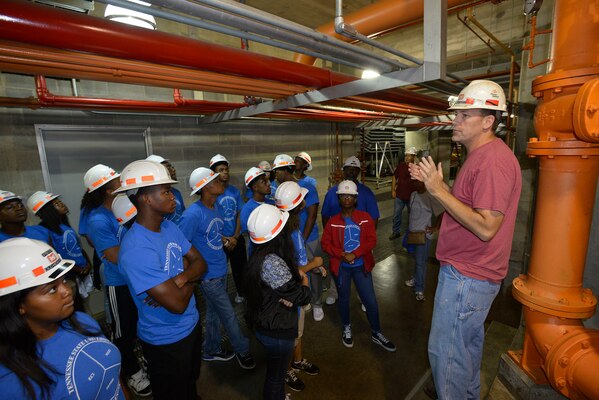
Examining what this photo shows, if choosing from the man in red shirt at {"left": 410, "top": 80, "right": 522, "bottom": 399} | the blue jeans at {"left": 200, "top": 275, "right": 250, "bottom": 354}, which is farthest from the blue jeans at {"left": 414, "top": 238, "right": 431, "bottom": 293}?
the blue jeans at {"left": 200, "top": 275, "right": 250, "bottom": 354}

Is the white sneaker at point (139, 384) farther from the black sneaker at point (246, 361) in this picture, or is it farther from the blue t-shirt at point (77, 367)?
the blue t-shirt at point (77, 367)

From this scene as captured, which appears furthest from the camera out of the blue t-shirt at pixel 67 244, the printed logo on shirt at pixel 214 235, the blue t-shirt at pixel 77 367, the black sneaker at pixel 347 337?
the black sneaker at pixel 347 337

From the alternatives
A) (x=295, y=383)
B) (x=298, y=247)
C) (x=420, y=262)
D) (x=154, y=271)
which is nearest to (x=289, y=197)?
(x=298, y=247)

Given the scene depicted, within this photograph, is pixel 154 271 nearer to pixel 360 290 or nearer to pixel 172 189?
pixel 360 290

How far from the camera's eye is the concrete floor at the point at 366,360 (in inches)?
111

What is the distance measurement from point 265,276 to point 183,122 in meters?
3.81

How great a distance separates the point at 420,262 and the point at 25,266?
4.41m

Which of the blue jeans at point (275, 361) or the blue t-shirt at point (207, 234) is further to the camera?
the blue t-shirt at point (207, 234)

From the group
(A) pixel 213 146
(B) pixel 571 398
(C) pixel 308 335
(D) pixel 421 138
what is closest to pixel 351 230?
Result: (C) pixel 308 335

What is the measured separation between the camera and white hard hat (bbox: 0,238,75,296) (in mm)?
1181

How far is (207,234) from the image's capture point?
3150 mm

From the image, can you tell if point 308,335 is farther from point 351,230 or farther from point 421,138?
point 421,138

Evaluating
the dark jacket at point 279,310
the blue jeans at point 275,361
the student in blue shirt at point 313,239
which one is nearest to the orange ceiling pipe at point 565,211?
the dark jacket at point 279,310

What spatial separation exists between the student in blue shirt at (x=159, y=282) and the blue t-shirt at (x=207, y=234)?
0.87 m
